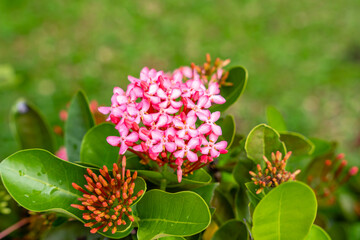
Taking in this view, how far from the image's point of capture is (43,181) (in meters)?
0.76

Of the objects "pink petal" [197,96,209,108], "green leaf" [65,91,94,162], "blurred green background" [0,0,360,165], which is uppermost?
"pink petal" [197,96,209,108]

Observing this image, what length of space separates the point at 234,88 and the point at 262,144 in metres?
0.17

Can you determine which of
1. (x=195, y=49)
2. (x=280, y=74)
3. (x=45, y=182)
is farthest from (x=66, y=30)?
(x=45, y=182)

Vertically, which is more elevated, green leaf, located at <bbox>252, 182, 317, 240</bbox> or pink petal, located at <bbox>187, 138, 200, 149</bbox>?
pink petal, located at <bbox>187, 138, 200, 149</bbox>

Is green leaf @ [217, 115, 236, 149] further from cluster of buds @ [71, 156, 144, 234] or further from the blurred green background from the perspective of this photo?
the blurred green background

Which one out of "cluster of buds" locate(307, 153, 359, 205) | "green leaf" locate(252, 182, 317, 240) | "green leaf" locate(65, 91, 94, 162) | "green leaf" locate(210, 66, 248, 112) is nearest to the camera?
"green leaf" locate(252, 182, 317, 240)

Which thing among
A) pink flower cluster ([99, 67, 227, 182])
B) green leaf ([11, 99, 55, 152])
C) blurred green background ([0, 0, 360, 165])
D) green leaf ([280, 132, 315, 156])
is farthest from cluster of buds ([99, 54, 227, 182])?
blurred green background ([0, 0, 360, 165])

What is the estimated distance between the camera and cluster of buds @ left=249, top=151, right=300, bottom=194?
0.78 m

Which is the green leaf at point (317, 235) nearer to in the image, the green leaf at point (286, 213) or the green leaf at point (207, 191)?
the green leaf at point (286, 213)

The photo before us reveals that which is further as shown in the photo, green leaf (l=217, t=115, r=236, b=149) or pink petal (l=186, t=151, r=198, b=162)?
green leaf (l=217, t=115, r=236, b=149)

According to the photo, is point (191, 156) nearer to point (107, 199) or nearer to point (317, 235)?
point (107, 199)

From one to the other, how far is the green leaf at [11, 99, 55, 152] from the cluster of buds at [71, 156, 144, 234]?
0.47 m

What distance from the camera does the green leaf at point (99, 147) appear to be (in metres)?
0.88

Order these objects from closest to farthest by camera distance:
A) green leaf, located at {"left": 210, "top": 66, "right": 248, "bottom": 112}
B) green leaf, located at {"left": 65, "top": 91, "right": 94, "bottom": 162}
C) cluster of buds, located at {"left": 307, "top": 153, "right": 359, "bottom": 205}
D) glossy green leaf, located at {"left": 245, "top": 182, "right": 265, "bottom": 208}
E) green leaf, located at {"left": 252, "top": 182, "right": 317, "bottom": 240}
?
green leaf, located at {"left": 252, "top": 182, "right": 317, "bottom": 240} → glossy green leaf, located at {"left": 245, "top": 182, "right": 265, "bottom": 208} → green leaf, located at {"left": 210, "top": 66, "right": 248, "bottom": 112} → green leaf, located at {"left": 65, "top": 91, "right": 94, "bottom": 162} → cluster of buds, located at {"left": 307, "top": 153, "right": 359, "bottom": 205}
